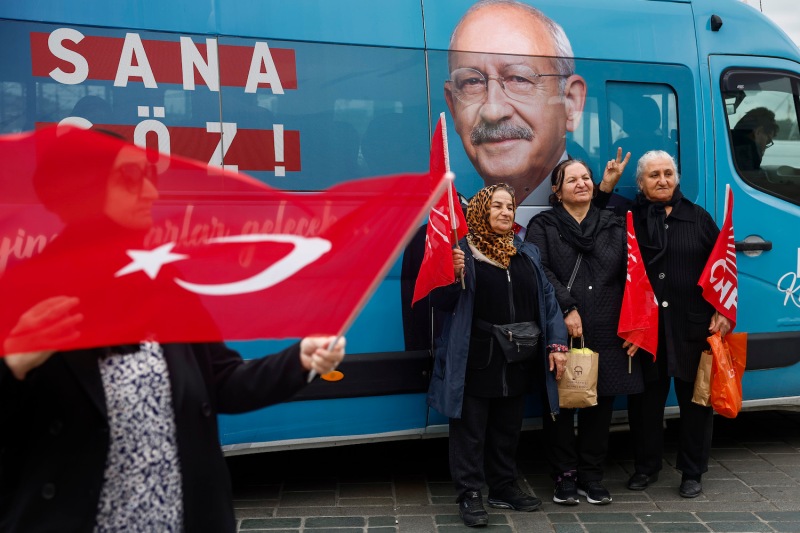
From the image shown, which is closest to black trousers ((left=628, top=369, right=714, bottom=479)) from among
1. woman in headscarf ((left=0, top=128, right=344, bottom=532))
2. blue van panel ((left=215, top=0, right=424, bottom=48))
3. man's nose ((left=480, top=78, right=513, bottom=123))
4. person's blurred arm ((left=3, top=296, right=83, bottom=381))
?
man's nose ((left=480, top=78, right=513, bottom=123))

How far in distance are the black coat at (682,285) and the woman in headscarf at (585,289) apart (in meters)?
0.20

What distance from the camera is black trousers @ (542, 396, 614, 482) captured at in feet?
16.5

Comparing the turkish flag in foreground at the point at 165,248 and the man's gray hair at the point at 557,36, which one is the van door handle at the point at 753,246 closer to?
the man's gray hair at the point at 557,36

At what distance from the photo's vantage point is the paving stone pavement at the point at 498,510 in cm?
468

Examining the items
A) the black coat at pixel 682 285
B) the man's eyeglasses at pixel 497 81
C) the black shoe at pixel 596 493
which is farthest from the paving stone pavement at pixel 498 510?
the man's eyeglasses at pixel 497 81

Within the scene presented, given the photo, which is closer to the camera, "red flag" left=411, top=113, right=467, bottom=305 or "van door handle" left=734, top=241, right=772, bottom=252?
"red flag" left=411, top=113, right=467, bottom=305

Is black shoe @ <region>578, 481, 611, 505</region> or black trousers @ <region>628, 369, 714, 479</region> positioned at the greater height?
black trousers @ <region>628, 369, 714, 479</region>

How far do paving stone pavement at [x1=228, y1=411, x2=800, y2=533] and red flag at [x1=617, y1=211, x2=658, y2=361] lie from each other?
90 cm

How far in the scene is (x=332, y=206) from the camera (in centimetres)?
236

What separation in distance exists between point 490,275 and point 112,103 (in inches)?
78.3

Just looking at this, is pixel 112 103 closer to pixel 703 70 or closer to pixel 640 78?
pixel 640 78

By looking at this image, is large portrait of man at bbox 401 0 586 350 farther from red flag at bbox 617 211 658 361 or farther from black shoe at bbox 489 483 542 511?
black shoe at bbox 489 483 542 511

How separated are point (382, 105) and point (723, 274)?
204cm

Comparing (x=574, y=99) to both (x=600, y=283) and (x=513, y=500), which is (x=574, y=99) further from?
(x=513, y=500)
